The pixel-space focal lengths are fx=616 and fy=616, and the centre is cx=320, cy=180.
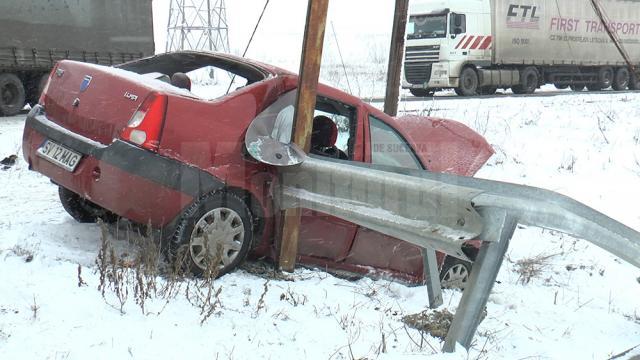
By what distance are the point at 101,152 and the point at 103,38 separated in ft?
41.6

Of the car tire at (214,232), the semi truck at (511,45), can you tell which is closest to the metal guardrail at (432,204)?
the car tire at (214,232)

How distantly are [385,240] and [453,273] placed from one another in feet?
2.84

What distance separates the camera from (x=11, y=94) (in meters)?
13.6

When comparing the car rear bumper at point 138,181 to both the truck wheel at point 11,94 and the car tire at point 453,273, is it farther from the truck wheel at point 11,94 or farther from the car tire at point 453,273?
the truck wheel at point 11,94

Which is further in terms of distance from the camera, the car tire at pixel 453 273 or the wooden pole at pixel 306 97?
the car tire at pixel 453 273

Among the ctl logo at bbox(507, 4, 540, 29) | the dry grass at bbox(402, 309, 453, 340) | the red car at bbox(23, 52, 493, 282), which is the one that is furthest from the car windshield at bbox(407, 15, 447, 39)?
the dry grass at bbox(402, 309, 453, 340)

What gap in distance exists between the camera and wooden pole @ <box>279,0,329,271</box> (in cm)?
411

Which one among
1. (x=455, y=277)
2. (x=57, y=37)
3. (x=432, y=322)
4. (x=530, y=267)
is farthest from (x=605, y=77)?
(x=432, y=322)

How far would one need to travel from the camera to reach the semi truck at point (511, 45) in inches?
806

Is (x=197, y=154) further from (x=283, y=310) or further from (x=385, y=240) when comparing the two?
(x=385, y=240)

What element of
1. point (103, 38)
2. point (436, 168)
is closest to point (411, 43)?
point (103, 38)

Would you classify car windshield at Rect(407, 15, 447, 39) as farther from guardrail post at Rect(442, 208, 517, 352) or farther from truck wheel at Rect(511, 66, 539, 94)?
guardrail post at Rect(442, 208, 517, 352)

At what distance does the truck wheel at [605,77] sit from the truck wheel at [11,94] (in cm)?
2268

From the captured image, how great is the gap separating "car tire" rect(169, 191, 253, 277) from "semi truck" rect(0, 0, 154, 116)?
11.3 metres
